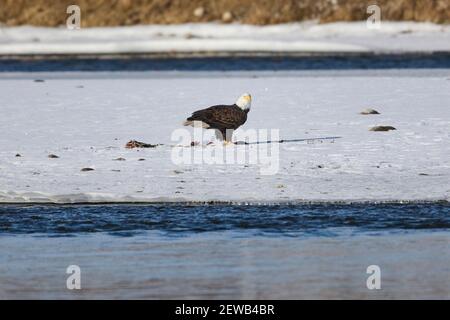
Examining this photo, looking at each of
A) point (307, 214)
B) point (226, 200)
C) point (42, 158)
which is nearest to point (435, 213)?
point (307, 214)

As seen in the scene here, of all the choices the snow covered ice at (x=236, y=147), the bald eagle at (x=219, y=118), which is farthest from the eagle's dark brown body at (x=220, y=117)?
the snow covered ice at (x=236, y=147)

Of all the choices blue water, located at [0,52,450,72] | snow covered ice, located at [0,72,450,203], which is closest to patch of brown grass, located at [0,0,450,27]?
blue water, located at [0,52,450,72]

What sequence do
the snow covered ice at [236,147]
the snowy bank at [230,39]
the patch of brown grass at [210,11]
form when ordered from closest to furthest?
the snow covered ice at [236,147]
the snowy bank at [230,39]
the patch of brown grass at [210,11]

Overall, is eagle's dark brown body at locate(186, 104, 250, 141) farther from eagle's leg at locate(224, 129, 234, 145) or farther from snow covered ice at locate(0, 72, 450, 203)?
snow covered ice at locate(0, 72, 450, 203)

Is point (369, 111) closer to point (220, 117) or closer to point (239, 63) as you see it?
point (220, 117)

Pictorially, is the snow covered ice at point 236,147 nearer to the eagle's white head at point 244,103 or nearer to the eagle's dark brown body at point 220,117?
the eagle's dark brown body at point 220,117

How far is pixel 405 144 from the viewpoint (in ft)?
51.6

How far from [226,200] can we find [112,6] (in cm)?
3290

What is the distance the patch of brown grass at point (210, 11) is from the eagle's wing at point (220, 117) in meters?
26.2

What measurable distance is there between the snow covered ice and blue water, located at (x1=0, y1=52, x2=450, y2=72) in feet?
19.3

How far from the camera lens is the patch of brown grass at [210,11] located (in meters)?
41.8

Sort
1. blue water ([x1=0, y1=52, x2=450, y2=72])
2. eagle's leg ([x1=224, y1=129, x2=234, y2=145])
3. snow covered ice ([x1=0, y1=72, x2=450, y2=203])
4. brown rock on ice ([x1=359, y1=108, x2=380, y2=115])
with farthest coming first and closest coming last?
blue water ([x1=0, y1=52, x2=450, y2=72]) → brown rock on ice ([x1=359, y1=108, x2=380, y2=115]) → eagle's leg ([x1=224, y1=129, x2=234, y2=145]) → snow covered ice ([x1=0, y1=72, x2=450, y2=203])

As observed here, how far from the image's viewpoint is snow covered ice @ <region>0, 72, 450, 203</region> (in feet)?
44.0

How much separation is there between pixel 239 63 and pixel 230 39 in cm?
735
